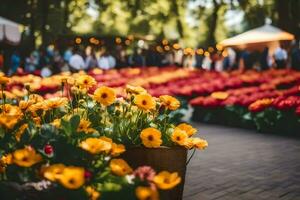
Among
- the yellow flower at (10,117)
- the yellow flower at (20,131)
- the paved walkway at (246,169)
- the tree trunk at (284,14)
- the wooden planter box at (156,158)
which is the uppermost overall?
the tree trunk at (284,14)

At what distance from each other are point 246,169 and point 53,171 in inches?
145

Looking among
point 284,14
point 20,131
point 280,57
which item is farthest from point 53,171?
point 284,14

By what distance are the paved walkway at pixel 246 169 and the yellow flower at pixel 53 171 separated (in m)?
2.09

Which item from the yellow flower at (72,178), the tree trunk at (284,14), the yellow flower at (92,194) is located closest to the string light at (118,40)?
the tree trunk at (284,14)

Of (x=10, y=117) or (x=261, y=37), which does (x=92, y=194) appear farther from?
(x=261, y=37)

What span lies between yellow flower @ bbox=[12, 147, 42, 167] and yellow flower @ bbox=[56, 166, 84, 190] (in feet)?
0.96

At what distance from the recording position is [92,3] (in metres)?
31.8

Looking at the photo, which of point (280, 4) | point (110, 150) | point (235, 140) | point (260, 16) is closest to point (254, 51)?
point (280, 4)

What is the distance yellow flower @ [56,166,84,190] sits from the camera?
2836mm

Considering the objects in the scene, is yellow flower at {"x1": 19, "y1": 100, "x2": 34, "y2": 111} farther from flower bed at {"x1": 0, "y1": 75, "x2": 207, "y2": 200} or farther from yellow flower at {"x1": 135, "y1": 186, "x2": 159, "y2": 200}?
yellow flower at {"x1": 135, "y1": 186, "x2": 159, "y2": 200}

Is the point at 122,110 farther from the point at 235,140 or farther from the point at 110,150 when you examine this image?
the point at 235,140

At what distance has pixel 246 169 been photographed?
629cm

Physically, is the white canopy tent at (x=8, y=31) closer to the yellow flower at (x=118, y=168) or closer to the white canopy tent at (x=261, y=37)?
the white canopy tent at (x=261, y=37)

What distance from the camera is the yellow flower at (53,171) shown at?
295 cm
